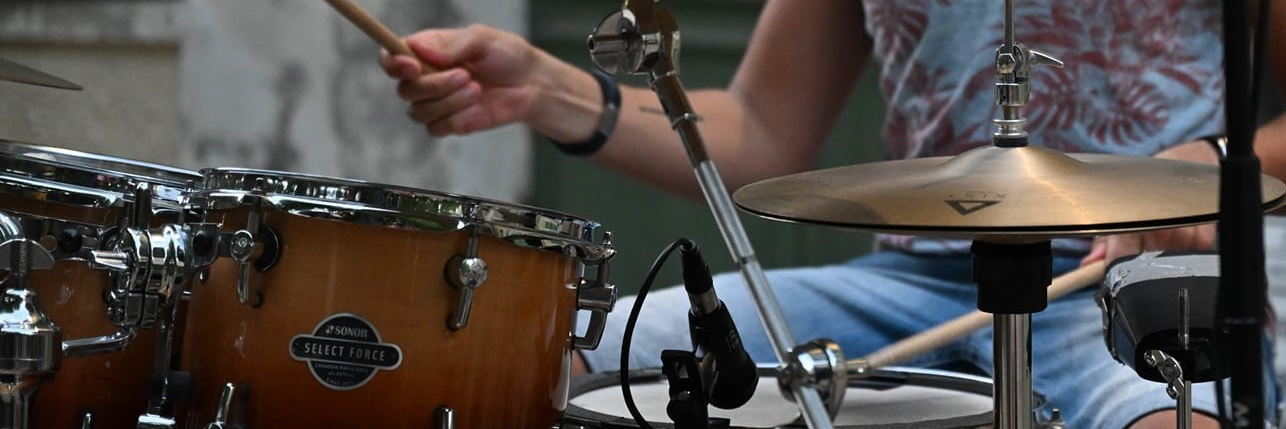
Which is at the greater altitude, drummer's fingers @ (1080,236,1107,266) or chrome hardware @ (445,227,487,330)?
drummer's fingers @ (1080,236,1107,266)

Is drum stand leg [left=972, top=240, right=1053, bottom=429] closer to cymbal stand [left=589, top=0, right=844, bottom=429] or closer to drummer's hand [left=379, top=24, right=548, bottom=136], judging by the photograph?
cymbal stand [left=589, top=0, right=844, bottom=429]

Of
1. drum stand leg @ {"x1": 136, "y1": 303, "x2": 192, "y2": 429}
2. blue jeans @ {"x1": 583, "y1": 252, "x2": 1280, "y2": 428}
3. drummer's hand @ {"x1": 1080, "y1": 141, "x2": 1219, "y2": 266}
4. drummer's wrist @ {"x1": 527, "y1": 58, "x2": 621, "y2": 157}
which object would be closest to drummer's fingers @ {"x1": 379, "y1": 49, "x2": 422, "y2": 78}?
drummer's wrist @ {"x1": 527, "y1": 58, "x2": 621, "y2": 157}

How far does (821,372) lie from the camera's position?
67 centimetres

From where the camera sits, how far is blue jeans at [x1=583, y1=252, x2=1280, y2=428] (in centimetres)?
114

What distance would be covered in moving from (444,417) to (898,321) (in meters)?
0.55

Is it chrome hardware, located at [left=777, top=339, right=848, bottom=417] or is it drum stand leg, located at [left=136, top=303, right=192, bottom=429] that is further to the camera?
drum stand leg, located at [left=136, top=303, right=192, bottom=429]

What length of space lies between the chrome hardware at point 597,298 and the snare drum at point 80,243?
12.3 inches

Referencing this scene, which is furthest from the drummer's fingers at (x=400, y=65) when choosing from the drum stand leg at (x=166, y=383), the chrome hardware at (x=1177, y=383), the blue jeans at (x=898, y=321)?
the chrome hardware at (x=1177, y=383)

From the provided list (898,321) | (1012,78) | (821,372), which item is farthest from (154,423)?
(898,321)

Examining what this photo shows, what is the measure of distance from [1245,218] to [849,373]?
0.67ft

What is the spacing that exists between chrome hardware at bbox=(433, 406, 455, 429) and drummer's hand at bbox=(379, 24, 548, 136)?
486mm

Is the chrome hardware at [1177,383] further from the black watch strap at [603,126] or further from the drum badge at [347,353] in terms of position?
the black watch strap at [603,126]

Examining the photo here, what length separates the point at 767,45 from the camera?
1.67 metres

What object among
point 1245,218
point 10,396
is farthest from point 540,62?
point 1245,218
